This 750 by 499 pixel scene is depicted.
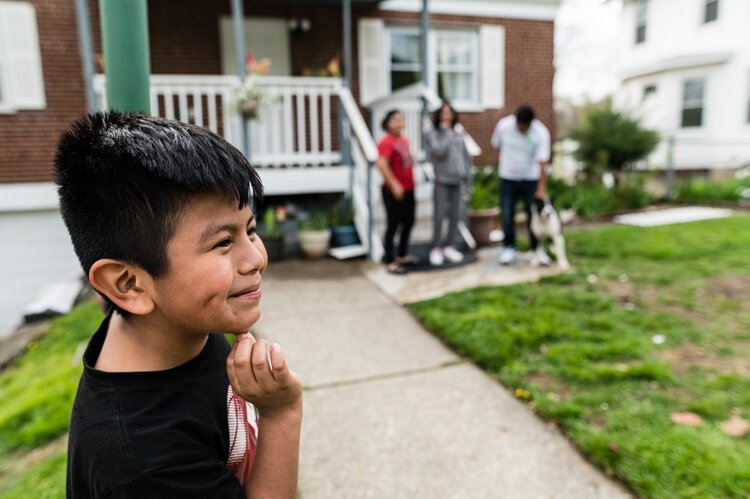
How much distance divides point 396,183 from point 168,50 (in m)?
5.35

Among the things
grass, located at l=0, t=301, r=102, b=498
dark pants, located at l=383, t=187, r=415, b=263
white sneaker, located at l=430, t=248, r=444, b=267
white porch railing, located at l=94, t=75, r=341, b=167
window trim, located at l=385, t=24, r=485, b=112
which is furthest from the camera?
window trim, located at l=385, t=24, r=485, b=112

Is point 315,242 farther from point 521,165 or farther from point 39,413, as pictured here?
point 39,413

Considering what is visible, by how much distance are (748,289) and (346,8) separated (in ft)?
20.0

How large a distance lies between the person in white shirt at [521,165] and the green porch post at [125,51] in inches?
187

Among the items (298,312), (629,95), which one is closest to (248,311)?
(298,312)

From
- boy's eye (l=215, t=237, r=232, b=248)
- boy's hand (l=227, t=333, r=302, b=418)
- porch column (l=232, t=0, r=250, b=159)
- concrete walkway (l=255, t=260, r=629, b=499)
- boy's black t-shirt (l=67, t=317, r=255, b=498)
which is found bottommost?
concrete walkway (l=255, t=260, r=629, b=499)

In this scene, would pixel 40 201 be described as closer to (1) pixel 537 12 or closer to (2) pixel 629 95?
(1) pixel 537 12

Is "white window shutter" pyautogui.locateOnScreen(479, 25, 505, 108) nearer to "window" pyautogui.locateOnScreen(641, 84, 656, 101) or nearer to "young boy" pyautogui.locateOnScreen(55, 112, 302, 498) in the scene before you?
"window" pyautogui.locateOnScreen(641, 84, 656, 101)

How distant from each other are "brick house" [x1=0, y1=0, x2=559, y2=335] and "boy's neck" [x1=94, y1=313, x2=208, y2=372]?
253 inches

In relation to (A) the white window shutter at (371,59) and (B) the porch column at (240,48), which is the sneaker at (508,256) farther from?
(A) the white window shutter at (371,59)

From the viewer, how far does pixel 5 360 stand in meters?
4.81

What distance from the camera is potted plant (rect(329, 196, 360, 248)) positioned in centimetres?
706

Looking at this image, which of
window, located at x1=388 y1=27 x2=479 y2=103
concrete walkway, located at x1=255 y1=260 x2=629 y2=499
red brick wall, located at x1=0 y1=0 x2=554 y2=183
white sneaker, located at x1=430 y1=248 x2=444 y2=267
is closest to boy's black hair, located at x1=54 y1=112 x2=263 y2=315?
concrete walkway, located at x1=255 y1=260 x2=629 y2=499

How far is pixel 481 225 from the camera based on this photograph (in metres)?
7.45
